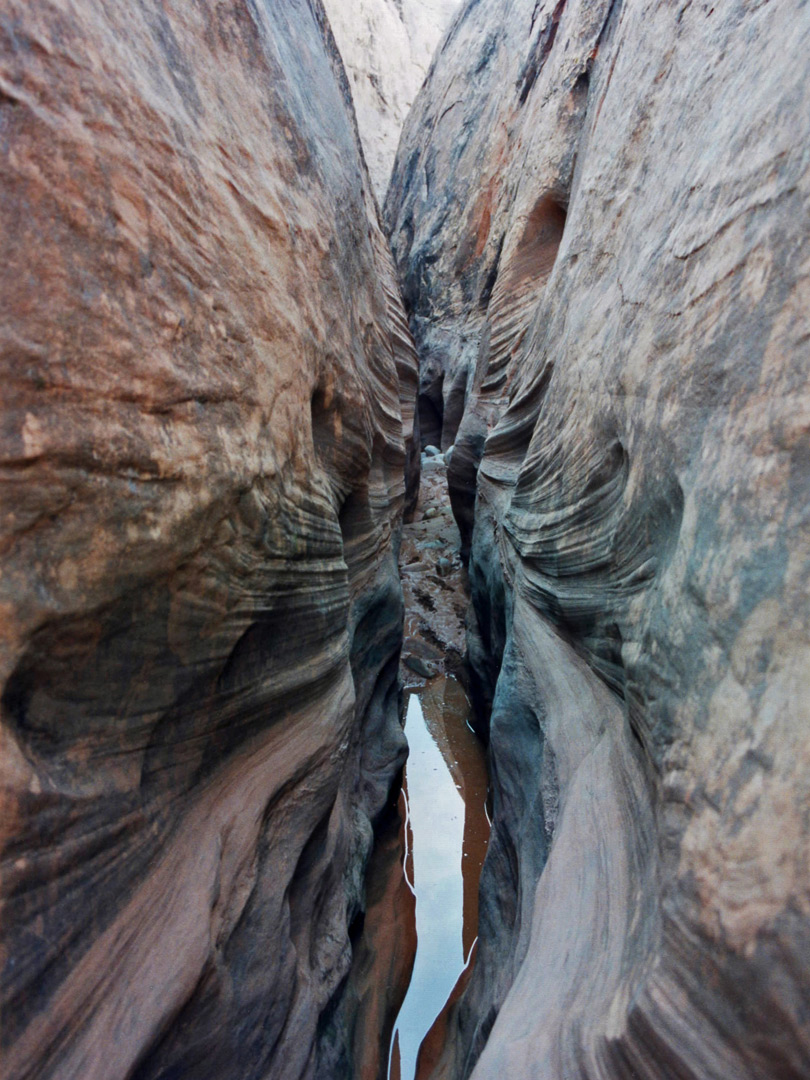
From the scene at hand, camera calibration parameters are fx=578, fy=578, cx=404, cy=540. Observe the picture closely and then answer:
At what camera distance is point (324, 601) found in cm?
288

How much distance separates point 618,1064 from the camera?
1.34m

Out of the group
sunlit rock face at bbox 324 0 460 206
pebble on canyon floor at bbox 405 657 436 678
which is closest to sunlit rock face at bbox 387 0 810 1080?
pebble on canyon floor at bbox 405 657 436 678

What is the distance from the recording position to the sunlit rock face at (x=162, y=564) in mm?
1352

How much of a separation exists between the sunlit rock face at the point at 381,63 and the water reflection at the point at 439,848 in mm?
17282

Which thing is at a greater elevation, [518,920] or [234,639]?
[234,639]

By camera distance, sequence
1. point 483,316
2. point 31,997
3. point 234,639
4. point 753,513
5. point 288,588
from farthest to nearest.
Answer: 1. point 483,316
2. point 288,588
3. point 234,639
4. point 753,513
5. point 31,997

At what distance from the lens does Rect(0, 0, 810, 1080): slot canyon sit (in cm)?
132

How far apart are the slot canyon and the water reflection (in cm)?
5

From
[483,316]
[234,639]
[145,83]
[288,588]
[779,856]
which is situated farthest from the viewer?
[483,316]

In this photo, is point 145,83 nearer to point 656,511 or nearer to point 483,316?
point 656,511

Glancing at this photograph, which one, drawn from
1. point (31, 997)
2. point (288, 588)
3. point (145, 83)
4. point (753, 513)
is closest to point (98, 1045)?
point (31, 997)

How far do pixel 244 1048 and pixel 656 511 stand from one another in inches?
90.4

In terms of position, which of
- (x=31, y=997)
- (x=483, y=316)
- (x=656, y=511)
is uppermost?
(x=483, y=316)

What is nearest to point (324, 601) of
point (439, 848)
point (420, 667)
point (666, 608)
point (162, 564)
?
point (162, 564)
